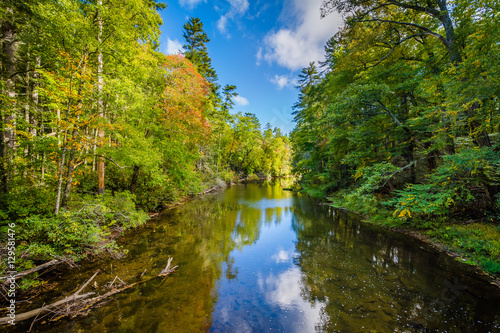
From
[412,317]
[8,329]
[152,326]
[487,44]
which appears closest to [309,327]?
[412,317]

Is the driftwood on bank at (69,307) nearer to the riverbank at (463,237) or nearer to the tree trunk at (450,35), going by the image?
the riverbank at (463,237)

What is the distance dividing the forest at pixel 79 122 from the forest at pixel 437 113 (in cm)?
924

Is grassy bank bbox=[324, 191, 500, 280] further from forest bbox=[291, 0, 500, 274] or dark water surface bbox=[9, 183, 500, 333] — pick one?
dark water surface bbox=[9, 183, 500, 333]

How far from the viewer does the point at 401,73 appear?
993cm

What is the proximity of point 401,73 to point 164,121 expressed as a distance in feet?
45.6

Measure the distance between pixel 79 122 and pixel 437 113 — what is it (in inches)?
515

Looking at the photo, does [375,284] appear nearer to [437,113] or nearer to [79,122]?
[437,113]

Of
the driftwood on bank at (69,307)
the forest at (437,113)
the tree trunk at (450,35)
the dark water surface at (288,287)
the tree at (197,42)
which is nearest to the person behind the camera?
the driftwood on bank at (69,307)

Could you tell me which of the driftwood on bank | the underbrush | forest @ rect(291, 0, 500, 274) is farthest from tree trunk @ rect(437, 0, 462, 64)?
the driftwood on bank

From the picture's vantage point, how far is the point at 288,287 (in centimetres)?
558

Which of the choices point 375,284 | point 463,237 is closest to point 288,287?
point 375,284

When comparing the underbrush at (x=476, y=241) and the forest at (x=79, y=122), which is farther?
the underbrush at (x=476, y=241)

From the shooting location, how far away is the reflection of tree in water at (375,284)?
4.14 metres

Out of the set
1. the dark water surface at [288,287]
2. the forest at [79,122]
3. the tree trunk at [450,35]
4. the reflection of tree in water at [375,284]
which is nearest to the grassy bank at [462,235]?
the dark water surface at [288,287]
